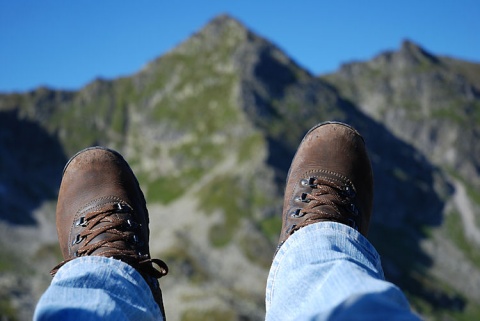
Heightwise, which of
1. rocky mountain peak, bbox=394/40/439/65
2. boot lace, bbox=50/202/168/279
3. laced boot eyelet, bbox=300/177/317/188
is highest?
rocky mountain peak, bbox=394/40/439/65

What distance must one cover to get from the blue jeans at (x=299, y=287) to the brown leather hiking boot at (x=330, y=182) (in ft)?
2.50

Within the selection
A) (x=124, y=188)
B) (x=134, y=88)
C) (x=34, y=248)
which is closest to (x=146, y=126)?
(x=134, y=88)

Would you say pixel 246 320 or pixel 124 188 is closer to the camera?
pixel 124 188

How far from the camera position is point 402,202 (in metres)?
132

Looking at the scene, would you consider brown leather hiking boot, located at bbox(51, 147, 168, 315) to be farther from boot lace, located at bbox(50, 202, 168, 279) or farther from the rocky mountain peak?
the rocky mountain peak

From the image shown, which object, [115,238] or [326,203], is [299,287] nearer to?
[326,203]

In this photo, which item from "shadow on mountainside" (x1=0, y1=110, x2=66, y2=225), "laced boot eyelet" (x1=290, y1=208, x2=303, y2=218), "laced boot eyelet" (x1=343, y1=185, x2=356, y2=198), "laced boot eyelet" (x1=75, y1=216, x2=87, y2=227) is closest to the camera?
"laced boot eyelet" (x1=290, y1=208, x2=303, y2=218)

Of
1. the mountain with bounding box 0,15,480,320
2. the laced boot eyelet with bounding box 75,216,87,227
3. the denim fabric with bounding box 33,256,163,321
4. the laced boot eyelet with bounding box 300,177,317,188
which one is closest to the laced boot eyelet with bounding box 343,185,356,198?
the laced boot eyelet with bounding box 300,177,317,188

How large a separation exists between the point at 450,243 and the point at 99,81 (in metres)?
97.5

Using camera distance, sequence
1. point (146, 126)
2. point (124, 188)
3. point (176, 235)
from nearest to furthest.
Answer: point (124, 188) < point (176, 235) < point (146, 126)

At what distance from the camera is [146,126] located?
140000 millimetres

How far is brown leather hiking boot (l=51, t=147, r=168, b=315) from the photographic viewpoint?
213 inches

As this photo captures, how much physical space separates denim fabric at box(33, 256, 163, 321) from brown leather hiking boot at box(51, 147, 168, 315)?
48cm

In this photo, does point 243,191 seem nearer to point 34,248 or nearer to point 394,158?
point 34,248
